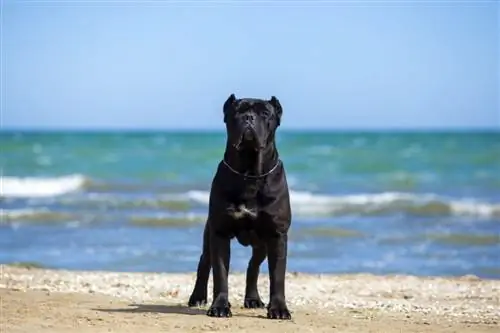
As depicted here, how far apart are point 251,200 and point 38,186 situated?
830 inches

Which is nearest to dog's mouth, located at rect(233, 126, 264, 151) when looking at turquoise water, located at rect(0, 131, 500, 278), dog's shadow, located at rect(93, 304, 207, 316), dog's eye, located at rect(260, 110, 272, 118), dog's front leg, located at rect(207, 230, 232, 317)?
dog's eye, located at rect(260, 110, 272, 118)

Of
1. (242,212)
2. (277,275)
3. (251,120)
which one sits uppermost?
(251,120)

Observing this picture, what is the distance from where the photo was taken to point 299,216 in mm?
19156

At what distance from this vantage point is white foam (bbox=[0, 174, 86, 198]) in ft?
83.9

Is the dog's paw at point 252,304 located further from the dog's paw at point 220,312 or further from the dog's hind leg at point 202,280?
the dog's paw at point 220,312

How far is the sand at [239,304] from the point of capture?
725cm

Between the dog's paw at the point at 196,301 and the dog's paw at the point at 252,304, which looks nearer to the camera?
the dog's paw at the point at 252,304

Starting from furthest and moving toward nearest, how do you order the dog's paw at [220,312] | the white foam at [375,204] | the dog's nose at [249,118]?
the white foam at [375,204] < the dog's paw at [220,312] < the dog's nose at [249,118]

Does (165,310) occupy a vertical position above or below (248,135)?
below

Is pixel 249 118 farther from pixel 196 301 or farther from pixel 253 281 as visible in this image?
pixel 196 301

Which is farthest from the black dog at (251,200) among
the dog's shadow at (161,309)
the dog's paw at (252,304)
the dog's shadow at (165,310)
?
the dog's paw at (252,304)

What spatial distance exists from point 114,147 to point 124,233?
36.9 m

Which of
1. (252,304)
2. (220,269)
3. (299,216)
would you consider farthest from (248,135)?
(299,216)

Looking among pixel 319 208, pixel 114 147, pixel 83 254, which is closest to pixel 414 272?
pixel 83 254
